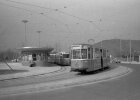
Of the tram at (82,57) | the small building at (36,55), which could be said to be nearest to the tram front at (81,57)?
the tram at (82,57)

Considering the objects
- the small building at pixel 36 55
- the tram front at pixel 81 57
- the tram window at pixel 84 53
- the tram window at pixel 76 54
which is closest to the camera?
the tram front at pixel 81 57

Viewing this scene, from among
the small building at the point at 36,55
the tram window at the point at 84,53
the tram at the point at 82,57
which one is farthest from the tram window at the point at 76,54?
the small building at the point at 36,55

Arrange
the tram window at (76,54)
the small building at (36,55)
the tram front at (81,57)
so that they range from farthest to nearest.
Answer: the small building at (36,55)
the tram window at (76,54)
the tram front at (81,57)

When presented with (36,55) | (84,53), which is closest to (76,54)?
(84,53)

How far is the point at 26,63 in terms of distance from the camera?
1500 inches

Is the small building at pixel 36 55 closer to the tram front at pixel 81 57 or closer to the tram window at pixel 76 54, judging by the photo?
the tram window at pixel 76 54

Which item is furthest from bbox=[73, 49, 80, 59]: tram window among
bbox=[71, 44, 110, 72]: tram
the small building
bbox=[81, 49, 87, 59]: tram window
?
the small building

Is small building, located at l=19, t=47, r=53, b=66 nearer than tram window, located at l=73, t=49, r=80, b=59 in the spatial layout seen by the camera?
No

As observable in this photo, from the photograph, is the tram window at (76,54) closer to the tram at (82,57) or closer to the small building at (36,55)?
the tram at (82,57)

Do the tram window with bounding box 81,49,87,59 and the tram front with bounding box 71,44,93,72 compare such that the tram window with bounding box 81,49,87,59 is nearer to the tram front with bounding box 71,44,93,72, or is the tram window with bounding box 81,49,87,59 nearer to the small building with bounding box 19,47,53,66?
the tram front with bounding box 71,44,93,72

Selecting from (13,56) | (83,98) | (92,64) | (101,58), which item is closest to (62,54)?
(101,58)

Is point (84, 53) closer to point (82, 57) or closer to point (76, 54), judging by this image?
point (82, 57)

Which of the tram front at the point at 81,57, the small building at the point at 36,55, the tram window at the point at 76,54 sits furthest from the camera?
the small building at the point at 36,55

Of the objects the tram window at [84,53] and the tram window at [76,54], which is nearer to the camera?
the tram window at [84,53]
